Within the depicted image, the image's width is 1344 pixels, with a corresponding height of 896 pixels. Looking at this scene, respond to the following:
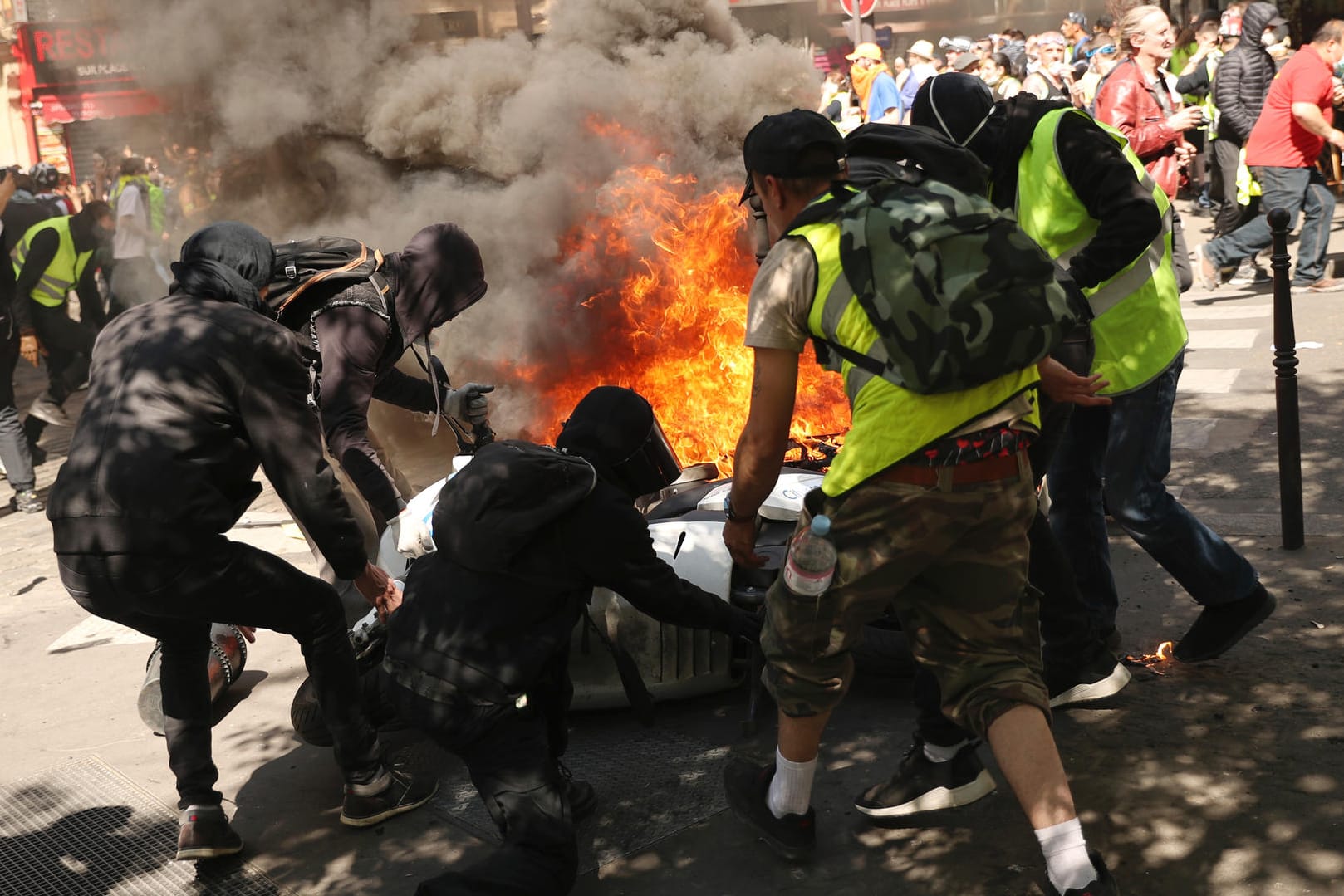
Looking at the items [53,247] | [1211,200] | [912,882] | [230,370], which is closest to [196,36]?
[53,247]

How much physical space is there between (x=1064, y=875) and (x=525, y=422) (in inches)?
216

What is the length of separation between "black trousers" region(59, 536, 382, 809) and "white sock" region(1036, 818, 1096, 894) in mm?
1960

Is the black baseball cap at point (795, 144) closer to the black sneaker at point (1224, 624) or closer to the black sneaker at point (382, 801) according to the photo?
the black sneaker at point (1224, 624)

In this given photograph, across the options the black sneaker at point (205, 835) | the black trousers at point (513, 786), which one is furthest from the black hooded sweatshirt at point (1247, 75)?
the black sneaker at point (205, 835)

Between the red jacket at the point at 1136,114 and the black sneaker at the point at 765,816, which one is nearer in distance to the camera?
the black sneaker at the point at 765,816

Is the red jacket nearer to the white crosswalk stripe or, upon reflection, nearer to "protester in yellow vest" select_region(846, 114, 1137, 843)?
the white crosswalk stripe

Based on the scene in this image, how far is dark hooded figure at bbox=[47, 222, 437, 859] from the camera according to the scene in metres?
3.44

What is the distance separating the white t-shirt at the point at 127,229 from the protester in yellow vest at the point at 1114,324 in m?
10.7

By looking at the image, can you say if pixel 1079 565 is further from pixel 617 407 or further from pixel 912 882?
pixel 617 407

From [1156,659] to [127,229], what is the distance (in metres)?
11.2

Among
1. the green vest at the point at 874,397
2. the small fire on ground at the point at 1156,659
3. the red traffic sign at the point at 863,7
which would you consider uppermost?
the red traffic sign at the point at 863,7

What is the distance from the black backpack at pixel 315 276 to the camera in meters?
4.66

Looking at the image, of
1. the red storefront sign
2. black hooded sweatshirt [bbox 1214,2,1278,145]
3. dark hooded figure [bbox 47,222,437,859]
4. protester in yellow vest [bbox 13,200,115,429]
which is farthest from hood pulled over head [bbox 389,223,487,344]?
black hooded sweatshirt [bbox 1214,2,1278,145]

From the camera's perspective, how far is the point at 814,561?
119 inches
